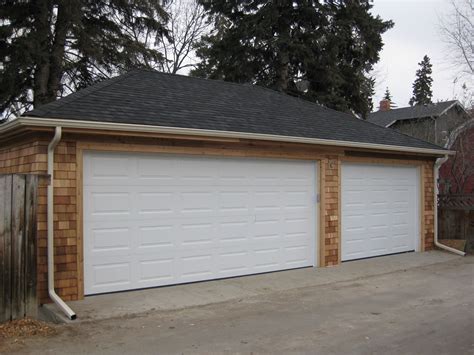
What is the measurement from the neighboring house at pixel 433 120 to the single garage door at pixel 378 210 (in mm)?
9137

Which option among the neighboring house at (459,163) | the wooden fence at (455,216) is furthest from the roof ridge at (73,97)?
the neighboring house at (459,163)

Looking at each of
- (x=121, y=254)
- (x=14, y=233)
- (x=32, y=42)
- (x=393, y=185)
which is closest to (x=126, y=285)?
(x=121, y=254)

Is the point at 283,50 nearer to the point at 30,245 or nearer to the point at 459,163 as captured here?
the point at 459,163

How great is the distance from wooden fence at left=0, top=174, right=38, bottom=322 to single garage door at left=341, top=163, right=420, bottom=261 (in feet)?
20.7

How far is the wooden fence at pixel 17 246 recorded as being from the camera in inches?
235

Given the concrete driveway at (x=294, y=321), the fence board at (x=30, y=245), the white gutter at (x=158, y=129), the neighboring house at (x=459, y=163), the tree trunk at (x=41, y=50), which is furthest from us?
the neighboring house at (x=459, y=163)

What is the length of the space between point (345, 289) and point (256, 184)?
94.4 inches

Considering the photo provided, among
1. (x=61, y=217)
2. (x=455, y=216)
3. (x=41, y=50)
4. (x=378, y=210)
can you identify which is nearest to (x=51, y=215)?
(x=61, y=217)

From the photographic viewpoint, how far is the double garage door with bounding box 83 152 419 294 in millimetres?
7402

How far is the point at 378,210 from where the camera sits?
1108 centimetres

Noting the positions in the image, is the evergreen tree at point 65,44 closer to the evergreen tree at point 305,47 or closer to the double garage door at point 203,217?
the evergreen tree at point 305,47

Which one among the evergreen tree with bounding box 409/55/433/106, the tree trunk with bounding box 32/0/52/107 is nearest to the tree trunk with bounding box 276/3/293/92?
the tree trunk with bounding box 32/0/52/107

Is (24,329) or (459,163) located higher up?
(459,163)

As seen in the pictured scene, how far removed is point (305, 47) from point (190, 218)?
12561 mm
